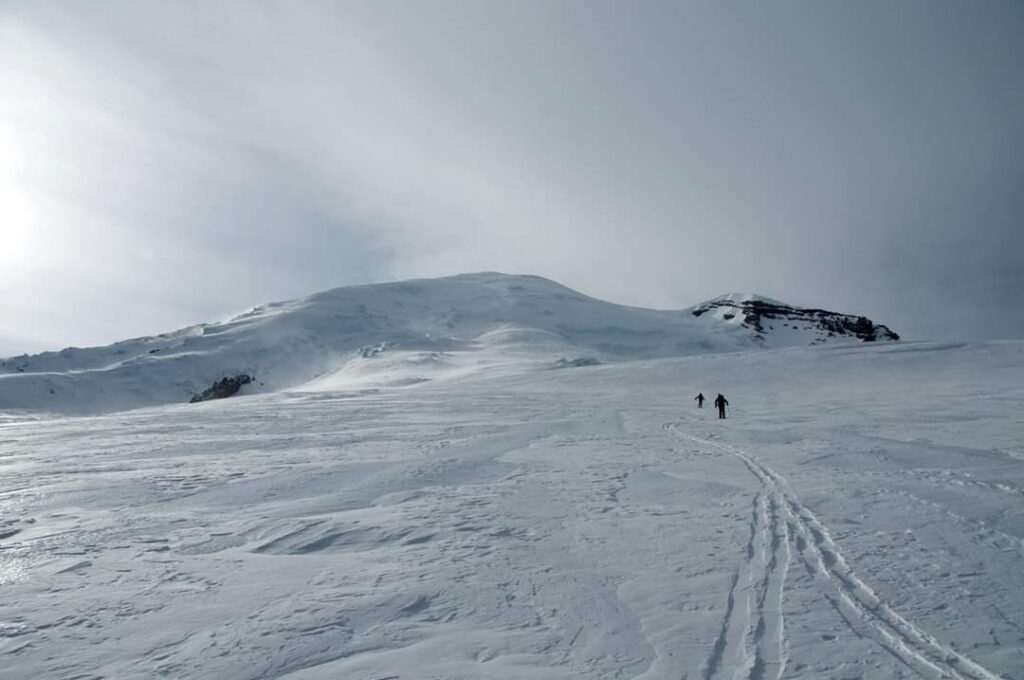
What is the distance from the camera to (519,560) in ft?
22.9

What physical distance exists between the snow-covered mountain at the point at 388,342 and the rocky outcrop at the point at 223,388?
167cm

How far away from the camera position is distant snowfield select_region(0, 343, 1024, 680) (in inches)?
189

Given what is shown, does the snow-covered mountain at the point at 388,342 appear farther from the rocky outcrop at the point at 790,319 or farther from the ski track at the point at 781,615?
the ski track at the point at 781,615

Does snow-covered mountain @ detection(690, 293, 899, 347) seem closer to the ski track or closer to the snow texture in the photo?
the snow texture

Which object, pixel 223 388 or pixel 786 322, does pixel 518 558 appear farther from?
pixel 786 322

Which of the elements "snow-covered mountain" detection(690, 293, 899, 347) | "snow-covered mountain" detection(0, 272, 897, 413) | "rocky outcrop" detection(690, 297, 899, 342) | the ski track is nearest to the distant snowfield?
the ski track

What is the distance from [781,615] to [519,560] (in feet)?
9.38

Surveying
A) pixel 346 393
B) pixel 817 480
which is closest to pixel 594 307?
pixel 346 393

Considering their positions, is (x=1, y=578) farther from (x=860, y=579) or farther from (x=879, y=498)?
(x=879, y=498)

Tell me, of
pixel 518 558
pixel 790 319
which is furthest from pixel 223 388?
pixel 790 319

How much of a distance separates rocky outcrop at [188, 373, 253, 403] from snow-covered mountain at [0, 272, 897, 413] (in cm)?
167

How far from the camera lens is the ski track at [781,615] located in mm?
4473

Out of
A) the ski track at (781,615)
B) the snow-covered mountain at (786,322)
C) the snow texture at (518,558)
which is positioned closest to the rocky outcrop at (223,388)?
the snow texture at (518,558)

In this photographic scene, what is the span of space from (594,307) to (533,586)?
4879 inches
